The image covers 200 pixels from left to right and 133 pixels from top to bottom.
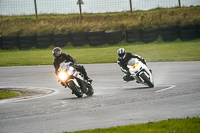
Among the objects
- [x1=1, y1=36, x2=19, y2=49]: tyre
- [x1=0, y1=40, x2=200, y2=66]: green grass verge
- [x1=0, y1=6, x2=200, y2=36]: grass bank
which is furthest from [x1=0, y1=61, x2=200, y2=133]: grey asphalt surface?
[x1=1, y1=36, x2=19, y2=49]: tyre

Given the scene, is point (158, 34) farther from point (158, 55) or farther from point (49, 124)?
point (49, 124)

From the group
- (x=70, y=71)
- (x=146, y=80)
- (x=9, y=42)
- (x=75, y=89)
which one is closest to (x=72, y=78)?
(x=70, y=71)

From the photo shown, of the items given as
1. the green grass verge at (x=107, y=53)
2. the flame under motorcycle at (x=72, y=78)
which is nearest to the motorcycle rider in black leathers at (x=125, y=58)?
the flame under motorcycle at (x=72, y=78)

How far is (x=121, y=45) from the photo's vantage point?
30016 millimetres

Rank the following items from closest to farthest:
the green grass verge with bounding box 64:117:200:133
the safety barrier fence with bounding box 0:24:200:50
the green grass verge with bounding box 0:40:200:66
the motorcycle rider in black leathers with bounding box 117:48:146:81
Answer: the green grass verge with bounding box 64:117:200:133, the motorcycle rider in black leathers with bounding box 117:48:146:81, the green grass verge with bounding box 0:40:200:66, the safety barrier fence with bounding box 0:24:200:50

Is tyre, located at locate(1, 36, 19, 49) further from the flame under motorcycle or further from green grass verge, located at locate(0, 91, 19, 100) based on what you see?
the flame under motorcycle

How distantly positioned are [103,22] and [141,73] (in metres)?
22.6

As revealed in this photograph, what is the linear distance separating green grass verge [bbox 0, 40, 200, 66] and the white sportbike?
8.46 metres

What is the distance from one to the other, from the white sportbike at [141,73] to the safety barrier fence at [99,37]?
48.1 feet

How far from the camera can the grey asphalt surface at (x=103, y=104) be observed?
24.8ft

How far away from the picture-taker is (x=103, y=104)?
9742 millimetres

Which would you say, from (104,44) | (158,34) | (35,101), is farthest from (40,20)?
(35,101)

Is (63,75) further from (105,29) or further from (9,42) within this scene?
(105,29)

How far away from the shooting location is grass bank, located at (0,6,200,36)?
3112 centimetres
